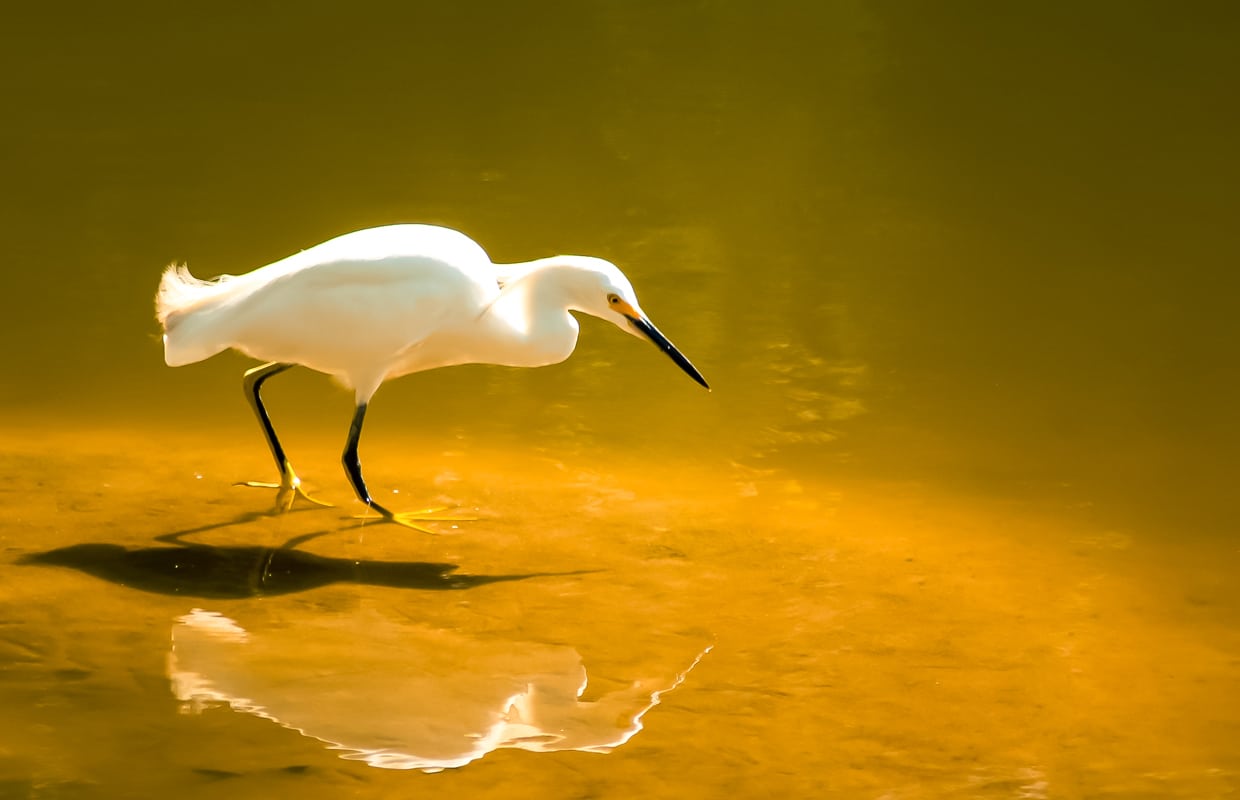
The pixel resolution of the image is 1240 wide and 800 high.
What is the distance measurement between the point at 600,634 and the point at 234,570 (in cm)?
106

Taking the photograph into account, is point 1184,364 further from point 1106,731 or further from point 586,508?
point 1106,731

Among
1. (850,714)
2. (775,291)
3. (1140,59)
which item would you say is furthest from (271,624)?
(1140,59)

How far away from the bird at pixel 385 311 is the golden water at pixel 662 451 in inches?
18.2

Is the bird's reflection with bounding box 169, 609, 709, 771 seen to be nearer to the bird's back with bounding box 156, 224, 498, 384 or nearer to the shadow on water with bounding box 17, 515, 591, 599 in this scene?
the shadow on water with bounding box 17, 515, 591, 599

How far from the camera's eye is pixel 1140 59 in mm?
11789

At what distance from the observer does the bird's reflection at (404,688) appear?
3.26 meters

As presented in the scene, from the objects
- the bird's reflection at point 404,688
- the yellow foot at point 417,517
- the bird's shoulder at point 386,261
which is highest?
the bird's shoulder at point 386,261

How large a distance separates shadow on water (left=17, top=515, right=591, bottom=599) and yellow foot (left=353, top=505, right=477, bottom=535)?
259mm

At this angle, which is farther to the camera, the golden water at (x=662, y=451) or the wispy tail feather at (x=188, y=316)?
the wispy tail feather at (x=188, y=316)

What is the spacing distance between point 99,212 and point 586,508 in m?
4.45

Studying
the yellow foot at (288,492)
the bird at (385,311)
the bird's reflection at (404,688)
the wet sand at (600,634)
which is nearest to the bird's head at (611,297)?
the bird at (385,311)

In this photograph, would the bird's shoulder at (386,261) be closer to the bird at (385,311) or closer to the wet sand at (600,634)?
the bird at (385,311)

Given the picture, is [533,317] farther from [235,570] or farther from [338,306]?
[235,570]

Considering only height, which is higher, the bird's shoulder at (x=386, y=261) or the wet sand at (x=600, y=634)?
the bird's shoulder at (x=386, y=261)
